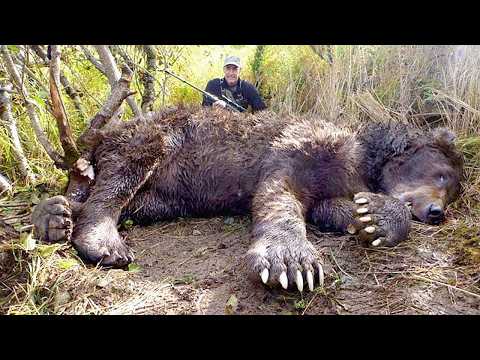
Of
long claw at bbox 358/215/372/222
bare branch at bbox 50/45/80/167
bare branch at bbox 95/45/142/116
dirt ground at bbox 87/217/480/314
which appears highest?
bare branch at bbox 95/45/142/116

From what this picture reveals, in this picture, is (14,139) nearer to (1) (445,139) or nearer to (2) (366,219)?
(2) (366,219)

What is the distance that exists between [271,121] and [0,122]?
2.82 m

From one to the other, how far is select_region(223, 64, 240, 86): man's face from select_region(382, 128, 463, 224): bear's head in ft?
12.5

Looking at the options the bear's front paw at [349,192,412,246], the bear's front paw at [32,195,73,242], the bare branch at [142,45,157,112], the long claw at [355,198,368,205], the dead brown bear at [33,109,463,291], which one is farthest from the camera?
the bare branch at [142,45,157,112]

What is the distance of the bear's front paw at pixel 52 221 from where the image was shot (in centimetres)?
320

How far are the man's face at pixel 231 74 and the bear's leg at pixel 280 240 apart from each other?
399cm

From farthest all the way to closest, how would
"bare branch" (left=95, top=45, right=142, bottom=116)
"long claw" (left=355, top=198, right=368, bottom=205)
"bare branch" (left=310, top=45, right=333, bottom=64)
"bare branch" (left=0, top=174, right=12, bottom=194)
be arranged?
"bare branch" (left=310, top=45, right=333, bottom=64) < "bare branch" (left=95, top=45, right=142, bottom=116) < "bare branch" (left=0, top=174, right=12, bottom=194) < "long claw" (left=355, top=198, right=368, bottom=205)

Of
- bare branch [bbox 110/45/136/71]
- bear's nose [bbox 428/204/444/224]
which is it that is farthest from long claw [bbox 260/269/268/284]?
bare branch [bbox 110/45/136/71]

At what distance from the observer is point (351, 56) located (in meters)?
6.66

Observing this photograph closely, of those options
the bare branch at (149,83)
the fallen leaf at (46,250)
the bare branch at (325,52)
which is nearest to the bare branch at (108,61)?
the bare branch at (149,83)

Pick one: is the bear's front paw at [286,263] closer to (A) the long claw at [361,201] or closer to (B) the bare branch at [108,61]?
(A) the long claw at [361,201]

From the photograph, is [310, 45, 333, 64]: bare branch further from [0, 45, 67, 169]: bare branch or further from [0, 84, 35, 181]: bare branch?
[0, 84, 35, 181]: bare branch

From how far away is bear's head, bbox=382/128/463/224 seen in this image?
12.9 ft

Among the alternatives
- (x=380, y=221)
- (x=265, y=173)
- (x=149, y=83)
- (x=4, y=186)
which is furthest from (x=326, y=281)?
(x=149, y=83)
